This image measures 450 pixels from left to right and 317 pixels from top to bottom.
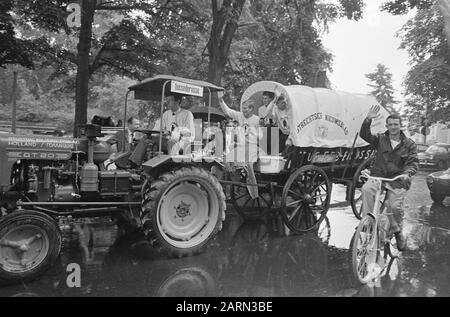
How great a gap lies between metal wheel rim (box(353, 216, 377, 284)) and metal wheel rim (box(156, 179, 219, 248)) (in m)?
2.12

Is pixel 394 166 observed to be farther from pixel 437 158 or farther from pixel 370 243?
pixel 437 158

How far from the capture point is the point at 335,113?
820 centimetres

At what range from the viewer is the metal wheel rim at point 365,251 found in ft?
16.5

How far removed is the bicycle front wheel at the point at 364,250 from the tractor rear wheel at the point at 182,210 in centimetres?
208

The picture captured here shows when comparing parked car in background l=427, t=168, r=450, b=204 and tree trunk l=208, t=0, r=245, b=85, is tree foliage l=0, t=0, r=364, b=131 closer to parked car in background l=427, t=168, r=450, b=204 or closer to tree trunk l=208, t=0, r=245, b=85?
tree trunk l=208, t=0, r=245, b=85

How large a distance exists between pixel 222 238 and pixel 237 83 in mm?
11280

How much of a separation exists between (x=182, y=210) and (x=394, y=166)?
9.65ft

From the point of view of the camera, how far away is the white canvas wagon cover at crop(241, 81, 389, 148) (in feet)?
24.7

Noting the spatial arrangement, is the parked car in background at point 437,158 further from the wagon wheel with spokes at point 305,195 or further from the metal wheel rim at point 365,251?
the metal wheel rim at point 365,251

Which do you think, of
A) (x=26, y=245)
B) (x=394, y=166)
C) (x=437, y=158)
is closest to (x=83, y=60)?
(x=26, y=245)

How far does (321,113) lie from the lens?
7.93 m

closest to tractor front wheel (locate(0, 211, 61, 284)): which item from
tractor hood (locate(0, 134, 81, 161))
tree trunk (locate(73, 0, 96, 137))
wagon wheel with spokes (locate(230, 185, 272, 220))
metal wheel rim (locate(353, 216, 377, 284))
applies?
tractor hood (locate(0, 134, 81, 161))
